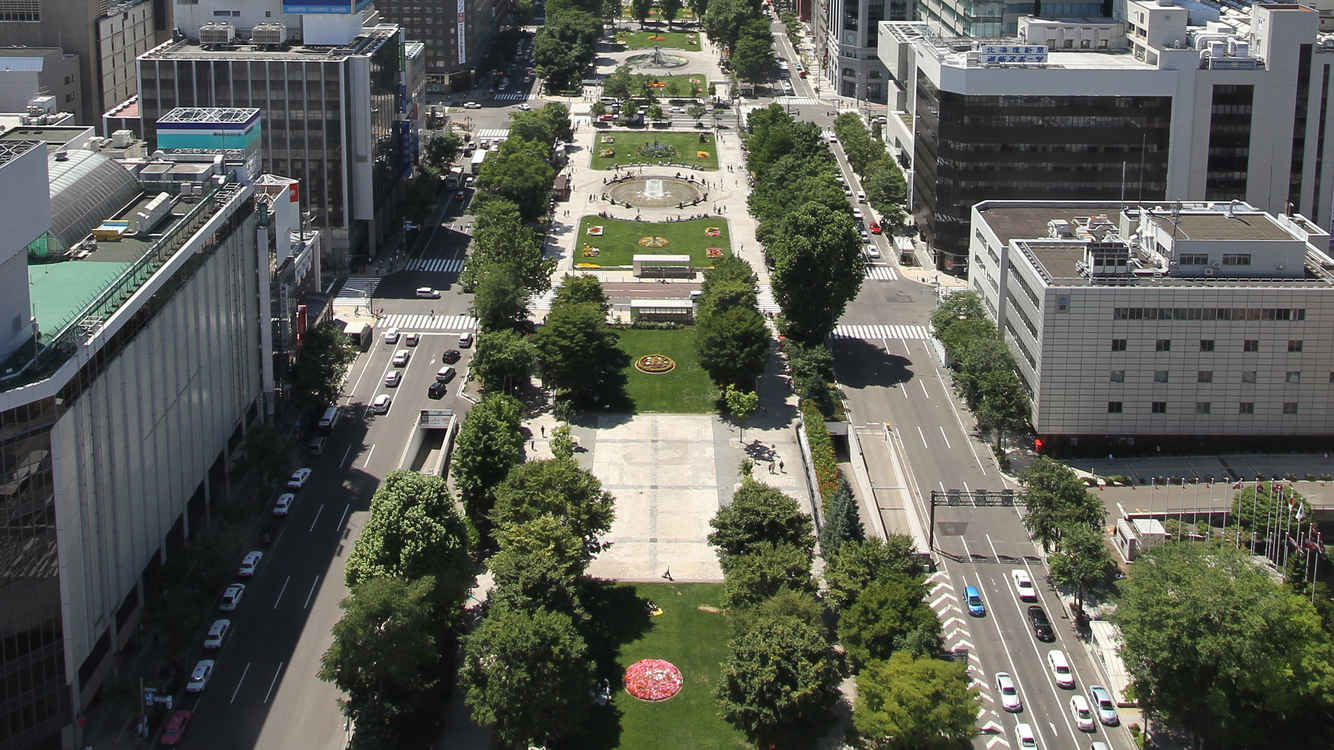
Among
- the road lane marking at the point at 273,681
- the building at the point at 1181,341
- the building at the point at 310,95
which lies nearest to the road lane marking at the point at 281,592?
the road lane marking at the point at 273,681

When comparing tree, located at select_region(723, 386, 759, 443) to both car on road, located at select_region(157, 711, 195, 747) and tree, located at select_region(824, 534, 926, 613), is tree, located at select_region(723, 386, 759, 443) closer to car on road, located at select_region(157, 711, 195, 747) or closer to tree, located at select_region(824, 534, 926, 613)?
tree, located at select_region(824, 534, 926, 613)

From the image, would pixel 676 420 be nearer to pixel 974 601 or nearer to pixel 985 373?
pixel 985 373

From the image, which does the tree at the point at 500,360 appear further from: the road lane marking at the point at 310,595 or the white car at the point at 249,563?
the road lane marking at the point at 310,595

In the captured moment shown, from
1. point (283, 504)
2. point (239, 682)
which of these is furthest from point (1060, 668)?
point (283, 504)

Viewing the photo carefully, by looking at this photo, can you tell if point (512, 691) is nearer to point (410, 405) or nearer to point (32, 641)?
point (32, 641)

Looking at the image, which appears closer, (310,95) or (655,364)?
(655,364)

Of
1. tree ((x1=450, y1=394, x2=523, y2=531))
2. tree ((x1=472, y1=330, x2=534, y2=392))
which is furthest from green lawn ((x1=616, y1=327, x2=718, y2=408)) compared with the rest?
tree ((x1=450, y1=394, x2=523, y2=531))
